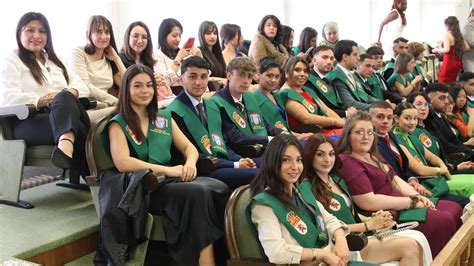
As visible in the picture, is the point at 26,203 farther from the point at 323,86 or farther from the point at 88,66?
the point at 323,86

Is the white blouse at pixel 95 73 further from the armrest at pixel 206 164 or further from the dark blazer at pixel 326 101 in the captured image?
the dark blazer at pixel 326 101

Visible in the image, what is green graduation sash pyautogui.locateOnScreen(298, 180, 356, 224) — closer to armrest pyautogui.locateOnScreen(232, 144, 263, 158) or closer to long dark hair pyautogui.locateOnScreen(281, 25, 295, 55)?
armrest pyautogui.locateOnScreen(232, 144, 263, 158)

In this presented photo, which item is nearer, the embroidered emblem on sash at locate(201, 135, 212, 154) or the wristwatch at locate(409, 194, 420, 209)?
the wristwatch at locate(409, 194, 420, 209)

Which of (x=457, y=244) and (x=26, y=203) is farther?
(x=26, y=203)

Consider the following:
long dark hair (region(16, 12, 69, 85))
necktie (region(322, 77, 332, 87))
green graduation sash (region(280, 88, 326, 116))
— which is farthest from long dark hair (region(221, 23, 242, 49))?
long dark hair (region(16, 12, 69, 85))

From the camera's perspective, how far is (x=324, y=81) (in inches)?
174

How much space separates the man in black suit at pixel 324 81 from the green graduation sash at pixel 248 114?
0.89 meters

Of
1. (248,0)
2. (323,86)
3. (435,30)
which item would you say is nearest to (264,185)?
(323,86)

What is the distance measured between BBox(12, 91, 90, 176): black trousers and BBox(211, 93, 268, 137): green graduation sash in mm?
741

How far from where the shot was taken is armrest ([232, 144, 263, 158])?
3.11 metres

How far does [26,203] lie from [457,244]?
2190 millimetres

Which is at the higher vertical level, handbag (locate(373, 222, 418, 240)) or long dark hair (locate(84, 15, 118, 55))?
long dark hair (locate(84, 15, 118, 55))

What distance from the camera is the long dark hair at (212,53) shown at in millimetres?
4379

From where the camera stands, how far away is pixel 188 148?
2.77m
